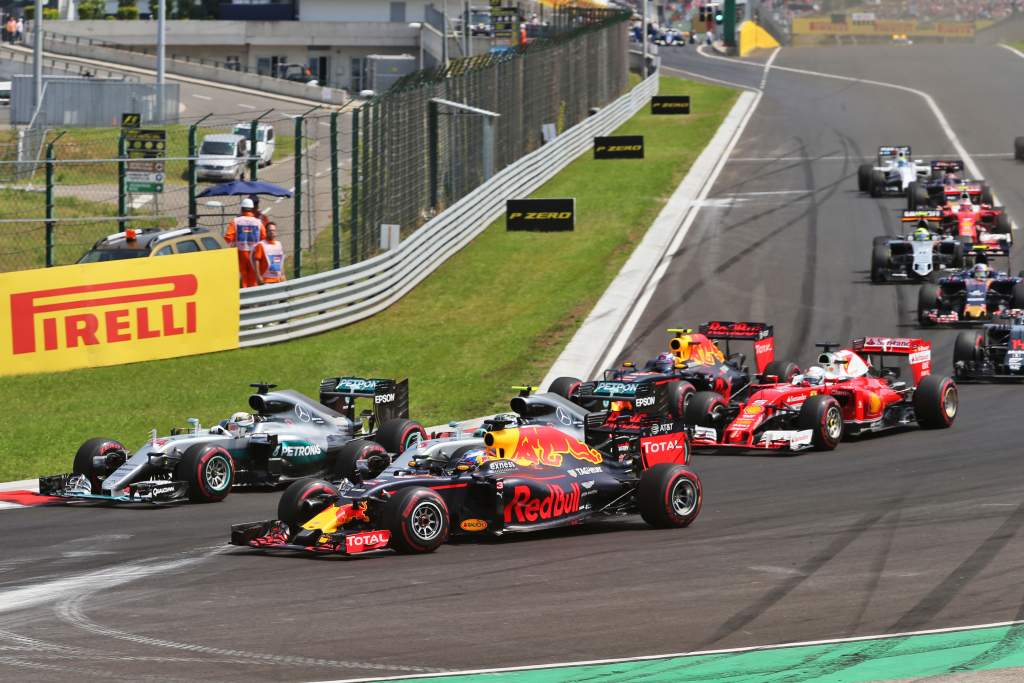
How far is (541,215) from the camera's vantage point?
37.8 metres

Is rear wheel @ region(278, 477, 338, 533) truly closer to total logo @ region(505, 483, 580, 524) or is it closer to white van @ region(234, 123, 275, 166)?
total logo @ region(505, 483, 580, 524)

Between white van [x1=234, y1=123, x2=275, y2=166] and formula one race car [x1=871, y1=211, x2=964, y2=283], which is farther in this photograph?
white van [x1=234, y1=123, x2=275, y2=166]

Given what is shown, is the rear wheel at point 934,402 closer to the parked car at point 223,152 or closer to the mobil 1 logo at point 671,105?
the parked car at point 223,152

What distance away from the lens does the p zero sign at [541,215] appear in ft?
124

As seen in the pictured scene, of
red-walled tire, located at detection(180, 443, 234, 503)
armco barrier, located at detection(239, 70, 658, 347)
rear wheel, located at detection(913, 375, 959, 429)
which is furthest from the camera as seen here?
armco barrier, located at detection(239, 70, 658, 347)

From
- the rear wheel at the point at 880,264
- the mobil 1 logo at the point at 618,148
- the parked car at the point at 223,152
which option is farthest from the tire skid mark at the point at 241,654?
the parked car at the point at 223,152

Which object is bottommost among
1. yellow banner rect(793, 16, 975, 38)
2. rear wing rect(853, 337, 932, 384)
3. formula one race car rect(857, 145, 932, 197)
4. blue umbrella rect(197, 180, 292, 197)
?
rear wing rect(853, 337, 932, 384)

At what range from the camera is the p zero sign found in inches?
1483

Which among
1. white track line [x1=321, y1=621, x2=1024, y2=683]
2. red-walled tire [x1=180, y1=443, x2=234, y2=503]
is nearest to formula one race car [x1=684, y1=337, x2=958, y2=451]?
red-walled tire [x1=180, y1=443, x2=234, y2=503]

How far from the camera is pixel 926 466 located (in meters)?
17.9

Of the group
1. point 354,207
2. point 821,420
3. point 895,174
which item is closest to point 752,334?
point 821,420

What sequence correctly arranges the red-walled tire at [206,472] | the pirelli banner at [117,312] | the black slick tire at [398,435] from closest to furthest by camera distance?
1. the red-walled tire at [206,472]
2. the black slick tire at [398,435]
3. the pirelli banner at [117,312]

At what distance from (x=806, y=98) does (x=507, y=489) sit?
60.4m

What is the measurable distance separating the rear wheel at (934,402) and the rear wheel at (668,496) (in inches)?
246
